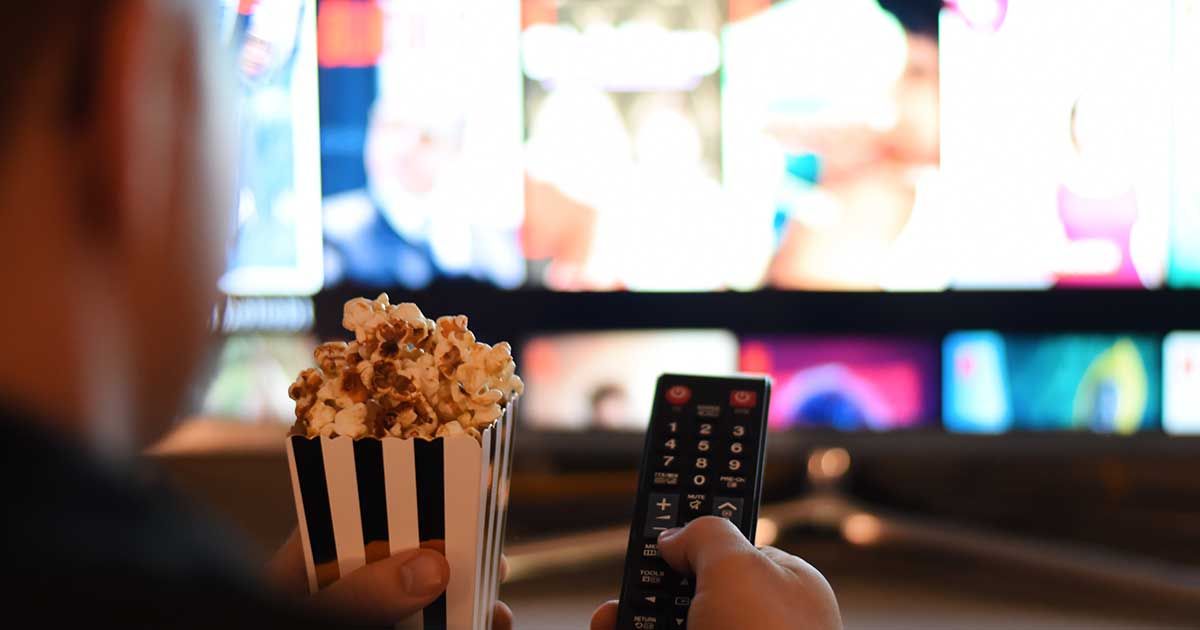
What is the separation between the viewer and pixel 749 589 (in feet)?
1.60

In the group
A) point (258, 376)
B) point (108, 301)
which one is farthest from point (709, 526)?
point (258, 376)

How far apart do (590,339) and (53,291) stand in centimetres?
110

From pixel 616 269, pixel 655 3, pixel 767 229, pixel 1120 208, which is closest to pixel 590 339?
pixel 616 269

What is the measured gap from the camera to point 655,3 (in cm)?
132

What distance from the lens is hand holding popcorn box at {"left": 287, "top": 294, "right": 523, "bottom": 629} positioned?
47 centimetres

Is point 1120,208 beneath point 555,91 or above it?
beneath

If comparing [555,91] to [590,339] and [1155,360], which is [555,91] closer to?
[590,339]

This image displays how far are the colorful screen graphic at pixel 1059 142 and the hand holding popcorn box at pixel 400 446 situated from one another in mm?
952

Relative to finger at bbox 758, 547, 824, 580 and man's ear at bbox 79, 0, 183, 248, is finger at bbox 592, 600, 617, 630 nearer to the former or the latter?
finger at bbox 758, 547, 824, 580

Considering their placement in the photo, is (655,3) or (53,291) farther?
(655,3)

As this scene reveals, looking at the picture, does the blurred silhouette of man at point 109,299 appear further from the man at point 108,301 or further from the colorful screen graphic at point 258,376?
the colorful screen graphic at point 258,376

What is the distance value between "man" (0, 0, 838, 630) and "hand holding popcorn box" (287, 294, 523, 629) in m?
0.16

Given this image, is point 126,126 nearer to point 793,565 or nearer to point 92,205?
point 92,205

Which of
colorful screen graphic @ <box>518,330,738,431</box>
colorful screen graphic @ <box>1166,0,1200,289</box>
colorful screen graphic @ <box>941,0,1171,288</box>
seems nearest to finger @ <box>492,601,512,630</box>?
colorful screen graphic @ <box>518,330,738,431</box>
